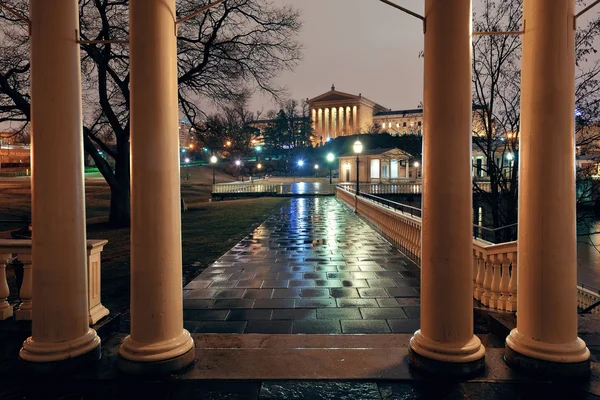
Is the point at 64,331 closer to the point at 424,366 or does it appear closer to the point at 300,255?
the point at 424,366

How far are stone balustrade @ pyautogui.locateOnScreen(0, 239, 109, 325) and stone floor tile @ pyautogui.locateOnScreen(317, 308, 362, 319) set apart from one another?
2.86 meters

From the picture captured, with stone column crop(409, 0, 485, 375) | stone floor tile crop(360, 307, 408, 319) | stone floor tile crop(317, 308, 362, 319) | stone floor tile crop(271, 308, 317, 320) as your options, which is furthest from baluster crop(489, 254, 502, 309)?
stone floor tile crop(271, 308, 317, 320)

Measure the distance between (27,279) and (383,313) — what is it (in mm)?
4544

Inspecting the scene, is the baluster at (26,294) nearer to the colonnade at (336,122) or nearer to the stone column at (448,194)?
the stone column at (448,194)

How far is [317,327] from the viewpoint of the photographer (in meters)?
5.59

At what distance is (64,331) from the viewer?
12.9 feet

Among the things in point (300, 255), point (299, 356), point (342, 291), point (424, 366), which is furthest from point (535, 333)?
point (300, 255)

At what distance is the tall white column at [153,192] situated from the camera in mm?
3768

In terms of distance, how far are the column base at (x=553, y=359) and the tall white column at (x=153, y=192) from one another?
9.92ft

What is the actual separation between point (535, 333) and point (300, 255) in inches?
292

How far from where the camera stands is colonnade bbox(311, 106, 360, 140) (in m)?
129

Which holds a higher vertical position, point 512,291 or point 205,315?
point 512,291

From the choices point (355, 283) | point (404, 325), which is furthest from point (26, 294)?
point (355, 283)

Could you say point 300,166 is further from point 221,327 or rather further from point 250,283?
point 221,327
